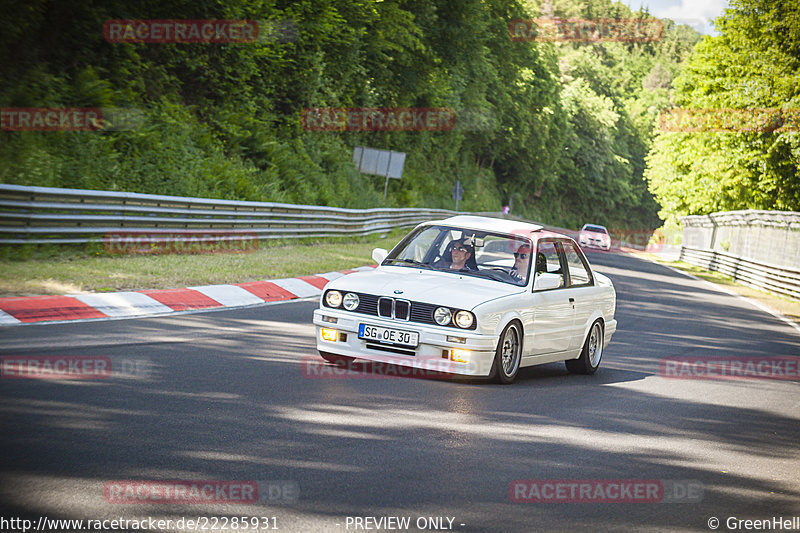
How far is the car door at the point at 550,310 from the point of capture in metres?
9.17

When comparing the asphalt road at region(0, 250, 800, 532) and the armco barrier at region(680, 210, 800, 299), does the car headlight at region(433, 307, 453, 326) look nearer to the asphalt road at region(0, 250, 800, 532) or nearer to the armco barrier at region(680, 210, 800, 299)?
the asphalt road at region(0, 250, 800, 532)

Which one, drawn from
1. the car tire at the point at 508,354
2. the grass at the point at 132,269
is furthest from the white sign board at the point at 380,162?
the car tire at the point at 508,354

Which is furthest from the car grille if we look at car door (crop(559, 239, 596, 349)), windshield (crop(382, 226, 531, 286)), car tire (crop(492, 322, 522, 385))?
car door (crop(559, 239, 596, 349))

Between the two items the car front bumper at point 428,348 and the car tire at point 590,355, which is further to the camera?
the car tire at point 590,355

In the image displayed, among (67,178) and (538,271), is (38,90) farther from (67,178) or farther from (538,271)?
(538,271)

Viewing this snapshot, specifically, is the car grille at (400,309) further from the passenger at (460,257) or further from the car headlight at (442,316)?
the passenger at (460,257)

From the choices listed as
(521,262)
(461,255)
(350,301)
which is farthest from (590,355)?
(350,301)

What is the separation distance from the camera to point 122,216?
15.8m

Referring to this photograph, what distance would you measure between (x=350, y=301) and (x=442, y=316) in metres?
0.91

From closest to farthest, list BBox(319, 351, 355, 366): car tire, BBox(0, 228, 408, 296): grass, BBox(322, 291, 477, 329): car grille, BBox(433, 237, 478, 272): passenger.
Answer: BBox(322, 291, 477, 329): car grille
BBox(319, 351, 355, 366): car tire
BBox(433, 237, 478, 272): passenger
BBox(0, 228, 408, 296): grass

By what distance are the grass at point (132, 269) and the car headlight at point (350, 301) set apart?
4310 mm

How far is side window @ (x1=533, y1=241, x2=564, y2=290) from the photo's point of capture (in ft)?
30.6

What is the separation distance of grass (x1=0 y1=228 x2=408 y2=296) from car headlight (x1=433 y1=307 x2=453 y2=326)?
17.1ft

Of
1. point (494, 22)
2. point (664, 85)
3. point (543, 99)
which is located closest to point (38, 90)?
point (494, 22)
